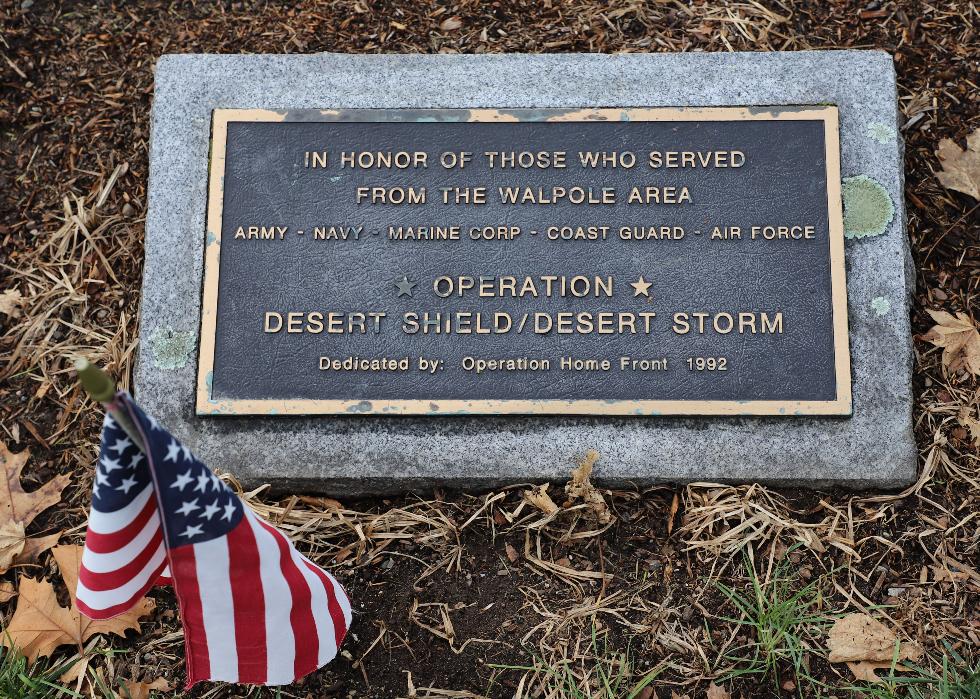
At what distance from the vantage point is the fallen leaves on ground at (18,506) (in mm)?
2715

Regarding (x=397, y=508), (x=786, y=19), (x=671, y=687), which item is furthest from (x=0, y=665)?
(x=786, y=19)

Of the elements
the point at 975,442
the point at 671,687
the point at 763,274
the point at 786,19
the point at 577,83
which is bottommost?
the point at 671,687

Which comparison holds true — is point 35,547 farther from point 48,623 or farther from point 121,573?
point 121,573

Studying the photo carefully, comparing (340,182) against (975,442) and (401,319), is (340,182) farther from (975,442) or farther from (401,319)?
(975,442)

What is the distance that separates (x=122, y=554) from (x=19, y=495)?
1140 mm

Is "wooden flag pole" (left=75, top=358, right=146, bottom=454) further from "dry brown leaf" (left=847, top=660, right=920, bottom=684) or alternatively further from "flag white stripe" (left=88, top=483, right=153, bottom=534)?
"dry brown leaf" (left=847, top=660, right=920, bottom=684)

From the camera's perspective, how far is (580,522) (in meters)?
2.71

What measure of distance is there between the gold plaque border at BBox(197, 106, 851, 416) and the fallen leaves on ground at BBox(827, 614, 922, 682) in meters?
0.68

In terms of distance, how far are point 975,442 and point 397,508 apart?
207 centimetres

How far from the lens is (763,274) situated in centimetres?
273

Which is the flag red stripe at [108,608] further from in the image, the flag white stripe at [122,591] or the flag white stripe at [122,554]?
the flag white stripe at [122,554]

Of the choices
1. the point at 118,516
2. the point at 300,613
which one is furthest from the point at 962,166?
the point at 118,516

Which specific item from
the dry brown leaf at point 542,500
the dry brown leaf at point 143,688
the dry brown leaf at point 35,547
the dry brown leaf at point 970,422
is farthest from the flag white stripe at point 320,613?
the dry brown leaf at point 970,422

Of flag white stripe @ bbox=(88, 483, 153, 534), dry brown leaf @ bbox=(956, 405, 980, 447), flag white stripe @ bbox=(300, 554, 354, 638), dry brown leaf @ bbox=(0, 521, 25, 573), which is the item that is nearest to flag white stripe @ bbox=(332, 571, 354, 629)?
flag white stripe @ bbox=(300, 554, 354, 638)
